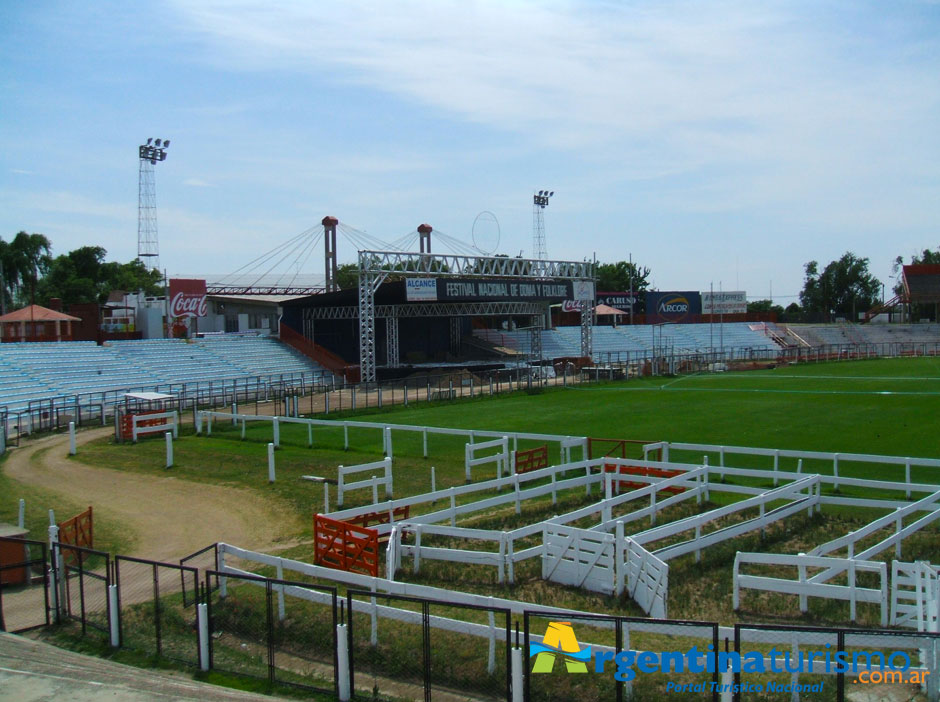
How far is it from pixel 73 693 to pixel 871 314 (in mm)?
116090

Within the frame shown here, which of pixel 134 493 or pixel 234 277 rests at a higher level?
pixel 234 277

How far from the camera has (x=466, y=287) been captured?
59688 millimetres

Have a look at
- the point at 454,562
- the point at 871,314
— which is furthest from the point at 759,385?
the point at 871,314

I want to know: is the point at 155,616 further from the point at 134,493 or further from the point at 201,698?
the point at 134,493

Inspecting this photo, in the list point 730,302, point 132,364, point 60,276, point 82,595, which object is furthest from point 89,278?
point 82,595

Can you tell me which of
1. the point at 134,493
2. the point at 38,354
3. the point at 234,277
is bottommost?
the point at 134,493

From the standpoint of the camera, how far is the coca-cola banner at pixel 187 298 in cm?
5481

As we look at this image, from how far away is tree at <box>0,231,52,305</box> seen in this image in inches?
3324

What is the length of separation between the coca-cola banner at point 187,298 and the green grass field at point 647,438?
69.8 feet

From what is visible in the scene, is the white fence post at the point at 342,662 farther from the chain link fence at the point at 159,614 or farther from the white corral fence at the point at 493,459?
the white corral fence at the point at 493,459

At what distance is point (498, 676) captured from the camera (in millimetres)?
9039

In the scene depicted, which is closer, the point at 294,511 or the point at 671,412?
the point at 294,511

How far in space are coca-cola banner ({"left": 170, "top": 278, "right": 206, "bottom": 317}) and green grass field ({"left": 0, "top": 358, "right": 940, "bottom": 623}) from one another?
2128 centimetres

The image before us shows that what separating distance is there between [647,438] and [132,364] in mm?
32296
